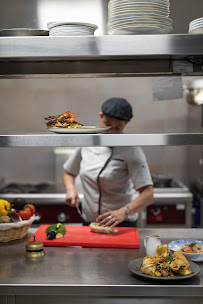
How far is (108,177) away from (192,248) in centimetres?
99

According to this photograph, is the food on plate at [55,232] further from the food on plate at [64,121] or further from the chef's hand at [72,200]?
the food on plate at [64,121]

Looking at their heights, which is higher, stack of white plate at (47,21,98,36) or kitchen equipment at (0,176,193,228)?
stack of white plate at (47,21,98,36)

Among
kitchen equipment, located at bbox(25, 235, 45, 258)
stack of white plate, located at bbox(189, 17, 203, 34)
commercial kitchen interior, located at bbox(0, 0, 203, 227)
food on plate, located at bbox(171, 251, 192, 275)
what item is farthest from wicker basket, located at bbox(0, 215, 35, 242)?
commercial kitchen interior, located at bbox(0, 0, 203, 227)

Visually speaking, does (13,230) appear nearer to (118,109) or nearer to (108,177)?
(108,177)

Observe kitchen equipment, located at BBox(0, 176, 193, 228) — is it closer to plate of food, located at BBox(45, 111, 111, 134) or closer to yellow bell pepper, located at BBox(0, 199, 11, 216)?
yellow bell pepper, located at BBox(0, 199, 11, 216)

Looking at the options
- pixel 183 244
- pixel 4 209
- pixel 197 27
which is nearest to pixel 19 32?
pixel 197 27

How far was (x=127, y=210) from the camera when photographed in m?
2.76

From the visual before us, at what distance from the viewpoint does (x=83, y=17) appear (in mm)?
2516

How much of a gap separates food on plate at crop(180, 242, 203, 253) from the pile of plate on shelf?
1013mm

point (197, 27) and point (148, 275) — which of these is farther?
point (197, 27)

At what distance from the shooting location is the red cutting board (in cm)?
239

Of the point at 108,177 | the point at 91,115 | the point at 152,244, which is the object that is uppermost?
the point at 91,115

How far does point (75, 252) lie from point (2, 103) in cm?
265

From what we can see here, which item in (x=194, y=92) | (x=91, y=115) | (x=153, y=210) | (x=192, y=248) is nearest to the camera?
(x=192, y=248)
